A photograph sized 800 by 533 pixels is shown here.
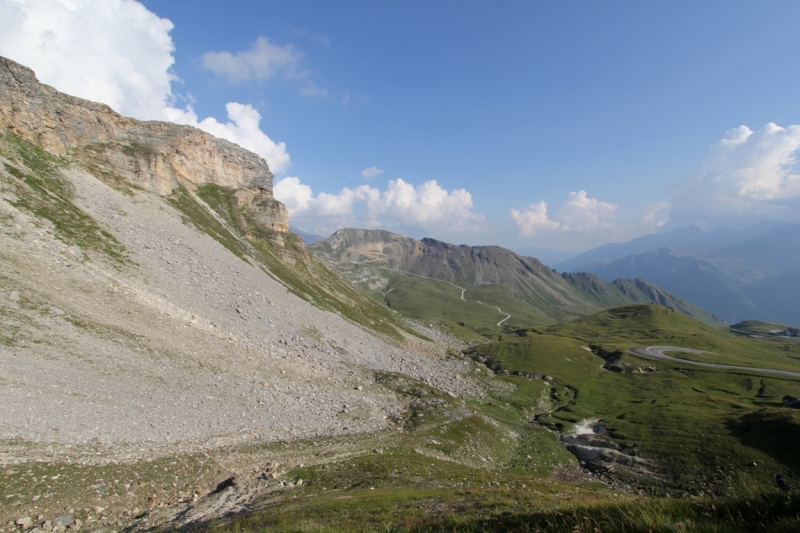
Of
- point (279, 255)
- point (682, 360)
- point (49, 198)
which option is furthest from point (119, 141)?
point (682, 360)

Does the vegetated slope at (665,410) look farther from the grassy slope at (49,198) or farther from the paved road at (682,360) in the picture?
the grassy slope at (49,198)

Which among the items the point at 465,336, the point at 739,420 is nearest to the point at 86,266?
the point at 739,420

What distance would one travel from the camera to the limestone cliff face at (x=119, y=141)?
189 feet

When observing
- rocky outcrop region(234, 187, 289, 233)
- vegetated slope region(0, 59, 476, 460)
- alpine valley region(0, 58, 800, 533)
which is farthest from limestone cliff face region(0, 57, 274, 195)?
rocky outcrop region(234, 187, 289, 233)

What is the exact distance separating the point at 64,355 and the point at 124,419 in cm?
865

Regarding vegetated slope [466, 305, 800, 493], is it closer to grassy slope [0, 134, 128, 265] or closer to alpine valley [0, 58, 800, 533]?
alpine valley [0, 58, 800, 533]

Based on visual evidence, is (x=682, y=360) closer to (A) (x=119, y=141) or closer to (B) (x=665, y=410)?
(B) (x=665, y=410)

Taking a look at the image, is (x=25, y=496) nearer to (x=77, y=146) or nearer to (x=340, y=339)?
(x=340, y=339)

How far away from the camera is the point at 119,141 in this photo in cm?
7450

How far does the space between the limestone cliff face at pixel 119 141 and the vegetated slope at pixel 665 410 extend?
297 feet

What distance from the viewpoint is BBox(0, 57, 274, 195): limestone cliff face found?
5753cm

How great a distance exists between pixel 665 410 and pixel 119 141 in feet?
379

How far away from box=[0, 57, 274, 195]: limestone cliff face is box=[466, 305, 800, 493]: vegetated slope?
90.5m

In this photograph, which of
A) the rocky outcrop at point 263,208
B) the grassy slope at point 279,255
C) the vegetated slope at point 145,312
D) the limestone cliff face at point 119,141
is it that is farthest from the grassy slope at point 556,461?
the limestone cliff face at point 119,141
